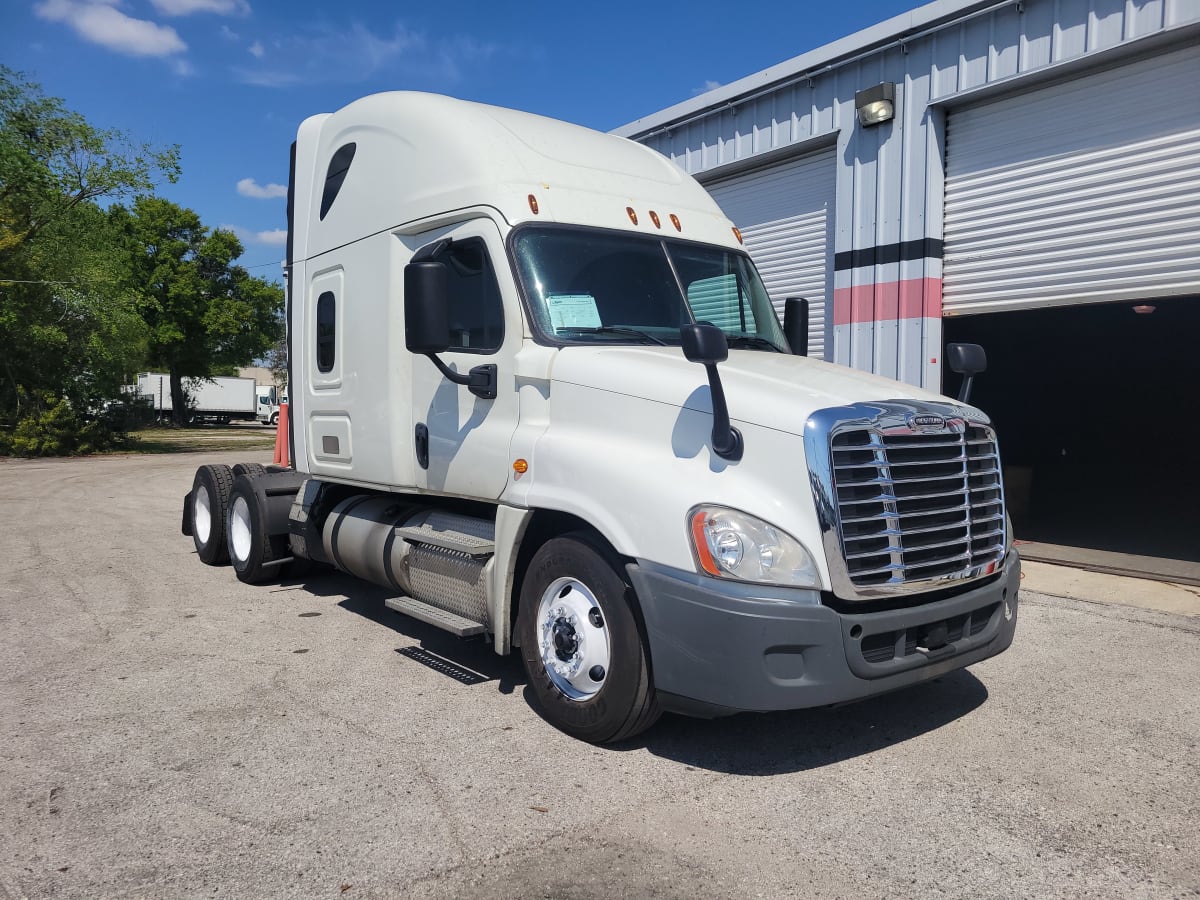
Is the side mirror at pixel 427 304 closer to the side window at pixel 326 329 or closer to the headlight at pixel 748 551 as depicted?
the headlight at pixel 748 551

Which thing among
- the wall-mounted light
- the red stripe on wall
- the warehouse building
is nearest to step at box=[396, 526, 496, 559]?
the warehouse building

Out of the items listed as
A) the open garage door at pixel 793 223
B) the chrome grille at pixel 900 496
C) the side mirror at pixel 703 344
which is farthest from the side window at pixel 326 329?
the open garage door at pixel 793 223

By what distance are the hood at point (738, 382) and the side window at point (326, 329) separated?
270cm

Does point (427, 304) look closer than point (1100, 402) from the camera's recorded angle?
Yes

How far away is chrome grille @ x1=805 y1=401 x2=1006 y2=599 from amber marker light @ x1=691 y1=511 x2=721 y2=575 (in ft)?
1.58

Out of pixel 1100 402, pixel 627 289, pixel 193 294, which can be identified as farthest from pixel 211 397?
pixel 627 289

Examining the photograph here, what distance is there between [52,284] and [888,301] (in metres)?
23.7

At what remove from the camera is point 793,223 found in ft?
37.2

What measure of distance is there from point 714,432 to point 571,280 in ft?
4.91

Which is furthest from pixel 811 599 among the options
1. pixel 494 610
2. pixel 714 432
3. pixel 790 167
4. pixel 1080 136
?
pixel 790 167

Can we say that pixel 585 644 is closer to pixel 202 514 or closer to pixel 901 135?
pixel 202 514

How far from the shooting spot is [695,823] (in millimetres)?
3541

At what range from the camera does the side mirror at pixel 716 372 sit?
383 centimetres

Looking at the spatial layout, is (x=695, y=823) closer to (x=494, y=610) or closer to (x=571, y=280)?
(x=494, y=610)
